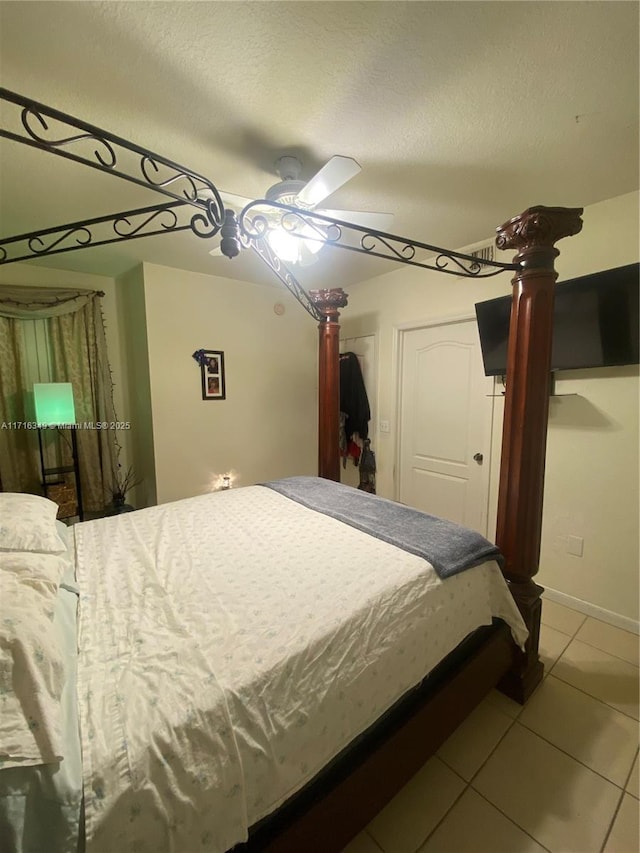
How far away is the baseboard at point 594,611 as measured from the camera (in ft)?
6.60

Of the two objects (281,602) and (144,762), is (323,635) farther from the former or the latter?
(144,762)

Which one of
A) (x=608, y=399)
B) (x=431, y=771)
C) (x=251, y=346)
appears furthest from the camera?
Answer: (x=251, y=346)

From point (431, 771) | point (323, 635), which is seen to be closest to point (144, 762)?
point (323, 635)

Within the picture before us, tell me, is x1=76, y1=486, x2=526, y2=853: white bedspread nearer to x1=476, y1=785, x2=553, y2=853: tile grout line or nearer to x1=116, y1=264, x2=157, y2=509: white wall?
x1=476, y1=785, x2=553, y2=853: tile grout line

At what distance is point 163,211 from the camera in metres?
1.14

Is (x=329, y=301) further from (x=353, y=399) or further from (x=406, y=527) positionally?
(x=406, y=527)

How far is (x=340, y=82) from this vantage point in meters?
1.18

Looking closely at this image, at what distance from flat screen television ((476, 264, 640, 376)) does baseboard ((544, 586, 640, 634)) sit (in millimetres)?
1493

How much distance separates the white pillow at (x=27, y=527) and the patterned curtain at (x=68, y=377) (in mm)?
1633

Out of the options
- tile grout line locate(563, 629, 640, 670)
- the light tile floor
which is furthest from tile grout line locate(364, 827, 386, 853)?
tile grout line locate(563, 629, 640, 670)

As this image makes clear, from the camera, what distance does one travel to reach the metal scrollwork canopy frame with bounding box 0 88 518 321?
2.39 ft

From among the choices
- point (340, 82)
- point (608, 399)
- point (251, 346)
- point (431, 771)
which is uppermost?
point (340, 82)

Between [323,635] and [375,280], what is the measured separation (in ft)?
10.2

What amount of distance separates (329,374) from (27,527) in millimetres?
1950
